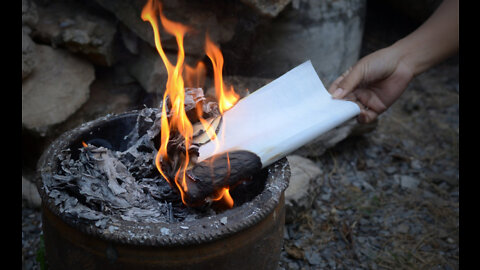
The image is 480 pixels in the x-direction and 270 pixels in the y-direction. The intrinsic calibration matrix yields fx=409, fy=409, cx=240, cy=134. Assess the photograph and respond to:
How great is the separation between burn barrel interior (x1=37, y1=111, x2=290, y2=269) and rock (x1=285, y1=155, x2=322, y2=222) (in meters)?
0.95

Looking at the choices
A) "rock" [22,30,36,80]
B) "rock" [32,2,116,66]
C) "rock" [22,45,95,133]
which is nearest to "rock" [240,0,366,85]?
"rock" [32,2,116,66]

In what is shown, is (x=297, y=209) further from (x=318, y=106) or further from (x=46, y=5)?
(x=46, y=5)

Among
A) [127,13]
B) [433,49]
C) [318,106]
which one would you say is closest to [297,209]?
[318,106]

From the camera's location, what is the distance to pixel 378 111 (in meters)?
2.31

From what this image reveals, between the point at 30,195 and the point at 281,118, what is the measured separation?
6.16 feet

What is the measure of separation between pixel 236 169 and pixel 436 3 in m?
2.92

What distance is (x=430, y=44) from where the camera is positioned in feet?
7.12

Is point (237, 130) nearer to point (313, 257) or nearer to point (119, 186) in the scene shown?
point (119, 186)

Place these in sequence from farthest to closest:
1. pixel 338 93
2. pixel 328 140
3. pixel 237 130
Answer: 1. pixel 328 140
2. pixel 338 93
3. pixel 237 130

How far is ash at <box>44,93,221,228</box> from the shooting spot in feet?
4.57

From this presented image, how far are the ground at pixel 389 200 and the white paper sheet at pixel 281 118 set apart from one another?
1.04m

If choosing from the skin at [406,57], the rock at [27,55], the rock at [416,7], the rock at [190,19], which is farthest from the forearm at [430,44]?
the rock at [27,55]

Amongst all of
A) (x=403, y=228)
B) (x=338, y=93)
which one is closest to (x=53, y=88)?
(x=338, y=93)

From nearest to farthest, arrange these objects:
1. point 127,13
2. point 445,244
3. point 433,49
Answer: point 433,49 → point 445,244 → point 127,13
